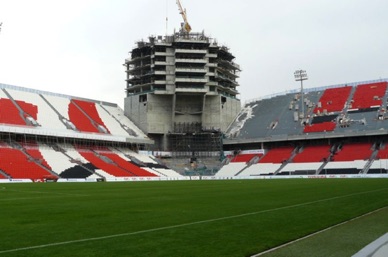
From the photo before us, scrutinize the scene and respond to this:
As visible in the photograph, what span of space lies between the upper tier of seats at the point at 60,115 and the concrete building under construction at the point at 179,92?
613cm

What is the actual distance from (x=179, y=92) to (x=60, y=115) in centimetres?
2920

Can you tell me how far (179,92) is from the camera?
10394 cm

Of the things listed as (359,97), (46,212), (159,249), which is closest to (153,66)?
(359,97)

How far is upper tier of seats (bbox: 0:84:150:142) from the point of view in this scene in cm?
8131

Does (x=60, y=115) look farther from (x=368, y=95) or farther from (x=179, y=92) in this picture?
(x=368, y=95)

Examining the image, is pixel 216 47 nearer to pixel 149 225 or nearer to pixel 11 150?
pixel 11 150

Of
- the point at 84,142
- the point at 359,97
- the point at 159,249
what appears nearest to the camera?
the point at 159,249

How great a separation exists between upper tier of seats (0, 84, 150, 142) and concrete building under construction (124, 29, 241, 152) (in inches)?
241

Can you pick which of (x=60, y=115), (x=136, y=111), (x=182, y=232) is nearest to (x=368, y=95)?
(x=136, y=111)

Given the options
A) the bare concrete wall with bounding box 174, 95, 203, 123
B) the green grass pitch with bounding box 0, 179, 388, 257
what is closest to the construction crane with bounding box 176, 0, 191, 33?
the bare concrete wall with bounding box 174, 95, 203, 123

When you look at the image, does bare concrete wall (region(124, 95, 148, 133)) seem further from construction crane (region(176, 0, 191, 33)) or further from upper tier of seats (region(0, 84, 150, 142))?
construction crane (region(176, 0, 191, 33))

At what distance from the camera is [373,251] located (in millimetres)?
8508

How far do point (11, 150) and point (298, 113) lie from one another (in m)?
66.4

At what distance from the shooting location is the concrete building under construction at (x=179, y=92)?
104875 mm
